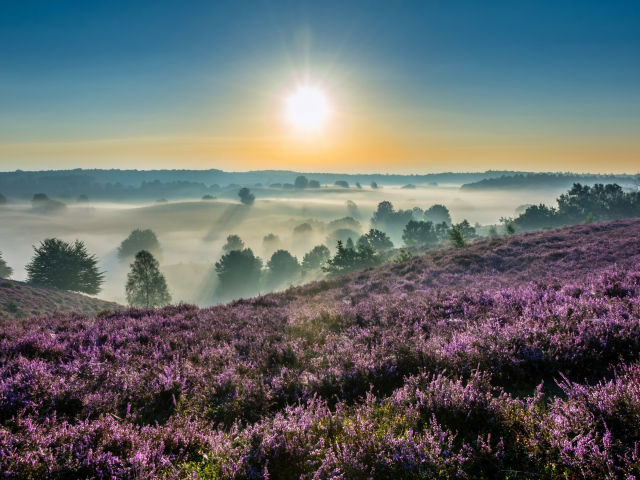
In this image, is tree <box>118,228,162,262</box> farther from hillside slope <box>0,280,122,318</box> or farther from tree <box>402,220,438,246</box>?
tree <box>402,220,438,246</box>

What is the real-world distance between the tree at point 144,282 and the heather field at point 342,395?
58.6 metres

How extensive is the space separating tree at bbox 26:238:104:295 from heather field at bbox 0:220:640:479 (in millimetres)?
62668

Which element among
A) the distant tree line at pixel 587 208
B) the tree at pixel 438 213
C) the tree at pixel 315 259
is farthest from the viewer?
the tree at pixel 438 213

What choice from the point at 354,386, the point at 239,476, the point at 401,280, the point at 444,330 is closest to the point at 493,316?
the point at 444,330

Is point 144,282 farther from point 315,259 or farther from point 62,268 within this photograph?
point 315,259

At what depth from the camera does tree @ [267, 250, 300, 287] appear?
107375mm

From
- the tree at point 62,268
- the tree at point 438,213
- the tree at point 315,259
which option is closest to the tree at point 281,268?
the tree at point 315,259

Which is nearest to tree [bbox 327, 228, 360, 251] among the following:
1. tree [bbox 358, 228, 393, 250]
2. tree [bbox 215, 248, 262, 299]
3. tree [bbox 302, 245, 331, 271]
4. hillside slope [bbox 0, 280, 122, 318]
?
tree [bbox 302, 245, 331, 271]

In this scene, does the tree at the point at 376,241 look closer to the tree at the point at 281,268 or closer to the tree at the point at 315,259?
the tree at the point at 315,259

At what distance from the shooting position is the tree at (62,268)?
5441cm

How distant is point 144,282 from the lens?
61.1m

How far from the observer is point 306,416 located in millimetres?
3188

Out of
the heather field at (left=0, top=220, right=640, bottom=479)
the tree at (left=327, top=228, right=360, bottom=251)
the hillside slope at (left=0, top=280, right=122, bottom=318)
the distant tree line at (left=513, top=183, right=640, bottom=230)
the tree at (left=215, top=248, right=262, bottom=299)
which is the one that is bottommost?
the tree at (left=215, top=248, right=262, bottom=299)

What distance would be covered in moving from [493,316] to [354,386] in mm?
3200
